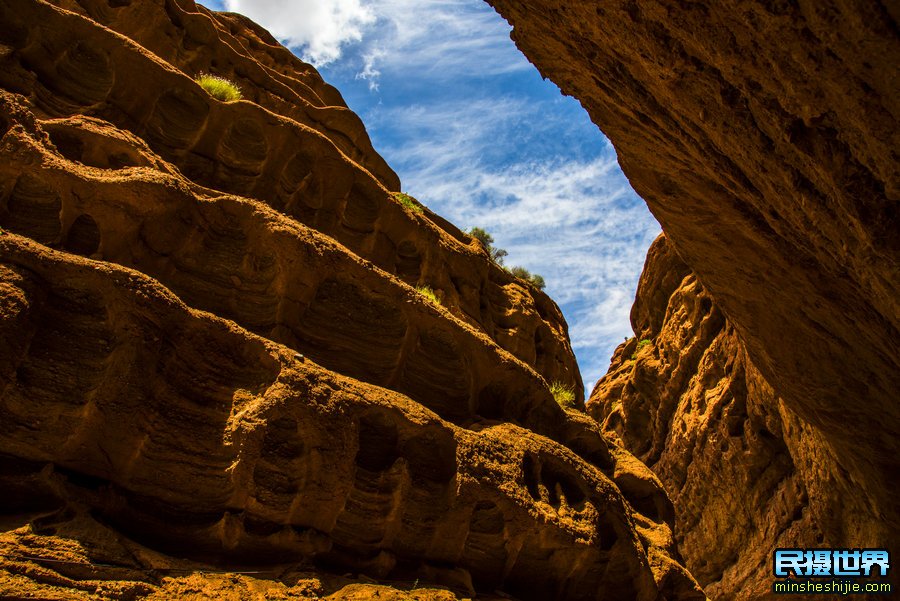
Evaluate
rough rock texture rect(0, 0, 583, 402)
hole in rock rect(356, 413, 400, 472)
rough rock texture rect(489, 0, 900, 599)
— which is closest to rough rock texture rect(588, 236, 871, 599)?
rough rock texture rect(489, 0, 900, 599)

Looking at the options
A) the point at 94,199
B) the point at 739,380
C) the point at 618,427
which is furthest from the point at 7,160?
the point at 618,427

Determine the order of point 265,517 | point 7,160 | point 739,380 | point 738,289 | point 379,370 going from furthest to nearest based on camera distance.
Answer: point 739,380, point 738,289, point 379,370, point 7,160, point 265,517

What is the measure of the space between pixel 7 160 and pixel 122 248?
1.53 m

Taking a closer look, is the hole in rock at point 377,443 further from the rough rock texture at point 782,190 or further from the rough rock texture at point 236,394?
the rough rock texture at point 782,190

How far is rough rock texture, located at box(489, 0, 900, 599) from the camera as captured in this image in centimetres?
449

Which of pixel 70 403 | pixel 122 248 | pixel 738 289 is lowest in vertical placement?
pixel 70 403

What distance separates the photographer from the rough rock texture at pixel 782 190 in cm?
449

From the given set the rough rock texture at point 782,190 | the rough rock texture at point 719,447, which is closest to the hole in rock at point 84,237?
the rough rock texture at point 782,190

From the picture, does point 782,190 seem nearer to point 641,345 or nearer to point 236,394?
point 236,394

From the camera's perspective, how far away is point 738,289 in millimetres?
11094

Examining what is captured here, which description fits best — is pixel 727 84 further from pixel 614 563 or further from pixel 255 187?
pixel 255 187

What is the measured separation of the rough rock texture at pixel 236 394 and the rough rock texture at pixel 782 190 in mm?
3775

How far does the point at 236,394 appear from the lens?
6.55m

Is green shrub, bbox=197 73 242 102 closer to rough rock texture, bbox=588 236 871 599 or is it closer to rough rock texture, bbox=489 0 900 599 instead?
rough rock texture, bbox=489 0 900 599
